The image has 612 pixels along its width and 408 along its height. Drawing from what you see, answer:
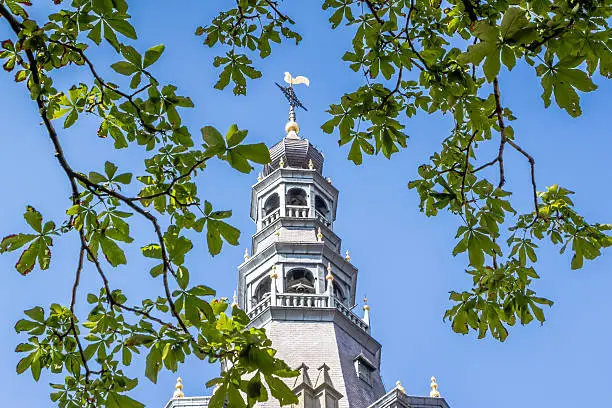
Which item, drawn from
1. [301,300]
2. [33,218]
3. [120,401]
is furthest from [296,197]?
[33,218]

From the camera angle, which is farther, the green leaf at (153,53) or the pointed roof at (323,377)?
the pointed roof at (323,377)

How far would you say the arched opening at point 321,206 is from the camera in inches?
2041

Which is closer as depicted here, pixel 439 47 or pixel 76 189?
pixel 76 189

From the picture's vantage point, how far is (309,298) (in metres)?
44.8

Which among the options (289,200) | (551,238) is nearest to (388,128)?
(551,238)

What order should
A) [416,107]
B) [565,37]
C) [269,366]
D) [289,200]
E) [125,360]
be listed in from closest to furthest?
→ [269,366]
[565,37]
[125,360]
[416,107]
[289,200]

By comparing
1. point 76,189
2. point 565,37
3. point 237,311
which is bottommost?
point 237,311

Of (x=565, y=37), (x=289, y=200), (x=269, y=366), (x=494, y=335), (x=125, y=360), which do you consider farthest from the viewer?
(x=289, y=200)

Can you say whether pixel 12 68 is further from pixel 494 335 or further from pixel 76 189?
pixel 494 335

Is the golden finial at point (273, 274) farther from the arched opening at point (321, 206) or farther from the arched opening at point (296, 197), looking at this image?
the arched opening at point (321, 206)

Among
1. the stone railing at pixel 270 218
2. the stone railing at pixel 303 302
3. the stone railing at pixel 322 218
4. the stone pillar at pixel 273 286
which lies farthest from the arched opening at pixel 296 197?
the stone railing at pixel 303 302

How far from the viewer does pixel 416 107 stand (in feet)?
37.4

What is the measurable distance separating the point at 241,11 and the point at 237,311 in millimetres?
4678

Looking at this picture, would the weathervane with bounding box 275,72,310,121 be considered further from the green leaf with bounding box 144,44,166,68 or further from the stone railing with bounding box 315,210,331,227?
the green leaf with bounding box 144,44,166,68
